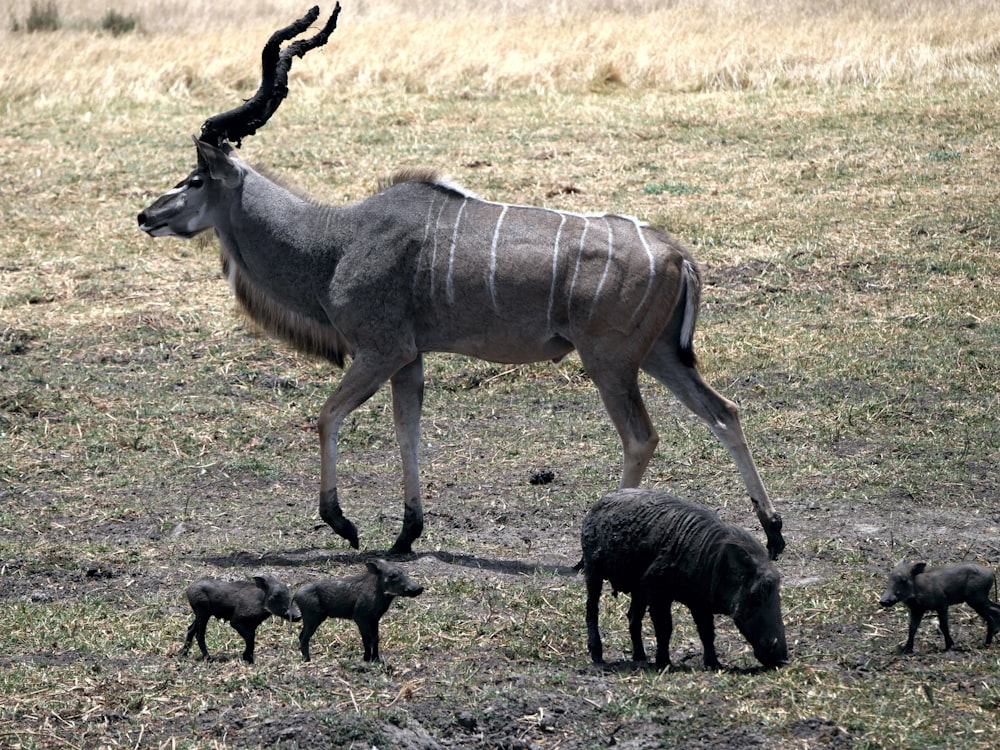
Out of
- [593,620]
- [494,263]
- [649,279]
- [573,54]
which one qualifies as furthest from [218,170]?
[573,54]

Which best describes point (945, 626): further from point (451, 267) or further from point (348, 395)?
point (348, 395)

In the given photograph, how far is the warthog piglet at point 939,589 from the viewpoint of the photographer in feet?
18.7

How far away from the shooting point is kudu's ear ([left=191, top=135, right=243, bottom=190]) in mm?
8562

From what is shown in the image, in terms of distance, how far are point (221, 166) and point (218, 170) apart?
0.03 m

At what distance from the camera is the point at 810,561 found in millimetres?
7215

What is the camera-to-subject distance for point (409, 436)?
26.5 feet

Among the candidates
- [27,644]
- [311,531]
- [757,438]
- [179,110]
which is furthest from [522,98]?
[27,644]

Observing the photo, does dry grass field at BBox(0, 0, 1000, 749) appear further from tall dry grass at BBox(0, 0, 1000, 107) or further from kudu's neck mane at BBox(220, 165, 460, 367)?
kudu's neck mane at BBox(220, 165, 460, 367)

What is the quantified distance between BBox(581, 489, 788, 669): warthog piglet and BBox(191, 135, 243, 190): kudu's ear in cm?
378

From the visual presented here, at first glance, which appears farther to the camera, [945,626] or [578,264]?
→ [578,264]

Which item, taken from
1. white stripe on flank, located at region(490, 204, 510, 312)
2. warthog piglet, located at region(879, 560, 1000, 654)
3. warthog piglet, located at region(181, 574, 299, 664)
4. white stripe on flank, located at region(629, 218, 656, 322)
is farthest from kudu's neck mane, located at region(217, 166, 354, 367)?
warthog piglet, located at region(879, 560, 1000, 654)

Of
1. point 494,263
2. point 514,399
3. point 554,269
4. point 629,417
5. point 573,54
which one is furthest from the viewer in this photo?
point 573,54

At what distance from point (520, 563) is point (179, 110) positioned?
42.0 feet

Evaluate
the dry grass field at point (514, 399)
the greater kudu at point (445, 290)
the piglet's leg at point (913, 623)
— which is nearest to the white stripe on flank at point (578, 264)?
the greater kudu at point (445, 290)
